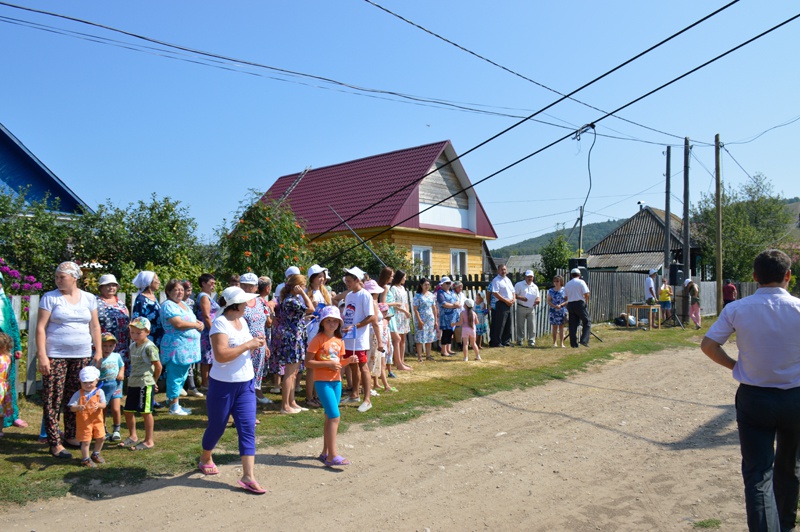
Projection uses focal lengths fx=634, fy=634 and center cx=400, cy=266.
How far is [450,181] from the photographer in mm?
25500

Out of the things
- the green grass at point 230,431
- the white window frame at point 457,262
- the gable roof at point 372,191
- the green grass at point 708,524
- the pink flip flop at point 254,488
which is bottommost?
the green grass at point 708,524

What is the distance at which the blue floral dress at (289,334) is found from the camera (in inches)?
324

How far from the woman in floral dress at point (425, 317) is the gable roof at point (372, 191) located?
920cm

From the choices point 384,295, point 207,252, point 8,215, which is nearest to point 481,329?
point 384,295

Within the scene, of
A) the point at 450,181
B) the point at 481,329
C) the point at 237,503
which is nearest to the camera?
the point at 237,503

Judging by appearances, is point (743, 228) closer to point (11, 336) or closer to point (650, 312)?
point (650, 312)

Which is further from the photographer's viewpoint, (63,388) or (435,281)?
(435,281)

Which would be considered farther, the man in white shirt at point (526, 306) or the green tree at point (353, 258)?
the green tree at point (353, 258)

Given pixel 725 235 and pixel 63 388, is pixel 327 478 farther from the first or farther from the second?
pixel 725 235

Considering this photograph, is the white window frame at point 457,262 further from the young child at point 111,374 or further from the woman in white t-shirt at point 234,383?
the woman in white t-shirt at point 234,383

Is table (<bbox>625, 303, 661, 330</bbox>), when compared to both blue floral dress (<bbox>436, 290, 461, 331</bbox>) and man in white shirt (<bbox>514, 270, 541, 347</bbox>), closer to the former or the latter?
man in white shirt (<bbox>514, 270, 541, 347</bbox>)

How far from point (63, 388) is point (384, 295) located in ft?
16.3

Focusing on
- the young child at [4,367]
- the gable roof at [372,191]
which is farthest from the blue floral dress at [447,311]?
the gable roof at [372,191]

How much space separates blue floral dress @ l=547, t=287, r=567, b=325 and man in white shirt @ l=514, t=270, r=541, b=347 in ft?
1.37
